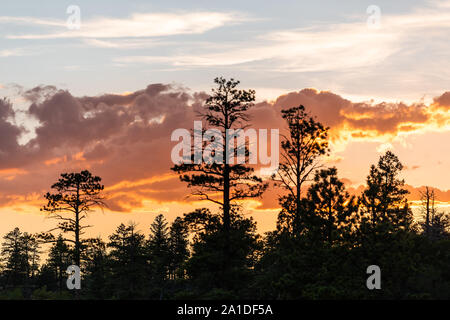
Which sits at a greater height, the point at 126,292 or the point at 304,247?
the point at 304,247

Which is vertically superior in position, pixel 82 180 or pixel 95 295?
pixel 82 180

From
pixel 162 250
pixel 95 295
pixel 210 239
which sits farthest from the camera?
pixel 162 250

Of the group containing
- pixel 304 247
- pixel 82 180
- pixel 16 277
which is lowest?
pixel 16 277

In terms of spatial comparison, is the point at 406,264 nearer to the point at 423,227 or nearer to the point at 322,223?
the point at 322,223

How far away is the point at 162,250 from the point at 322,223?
58549 mm

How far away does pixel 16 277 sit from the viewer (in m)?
106

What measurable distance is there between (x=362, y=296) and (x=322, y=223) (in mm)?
5225

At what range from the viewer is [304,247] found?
1468 inches
